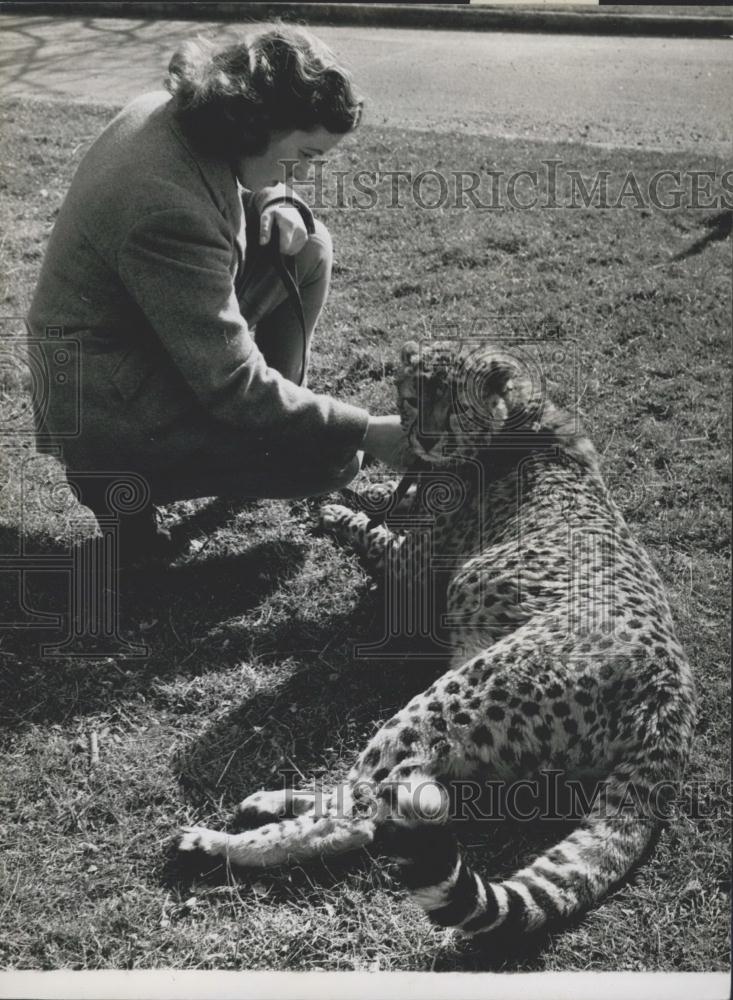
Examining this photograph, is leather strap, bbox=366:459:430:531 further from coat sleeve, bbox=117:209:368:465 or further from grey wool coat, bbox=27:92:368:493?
coat sleeve, bbox=117:209:368:465

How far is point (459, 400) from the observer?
11.8ft

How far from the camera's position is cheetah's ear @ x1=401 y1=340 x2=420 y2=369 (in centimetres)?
362

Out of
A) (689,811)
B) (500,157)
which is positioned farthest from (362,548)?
(500,157)

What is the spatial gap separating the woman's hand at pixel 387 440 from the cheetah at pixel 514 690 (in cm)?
4

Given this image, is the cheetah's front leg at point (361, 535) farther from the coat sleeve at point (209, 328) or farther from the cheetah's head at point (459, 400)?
the coat sleeve at point (209, 328)

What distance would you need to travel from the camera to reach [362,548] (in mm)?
3990

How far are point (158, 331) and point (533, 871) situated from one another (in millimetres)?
1993

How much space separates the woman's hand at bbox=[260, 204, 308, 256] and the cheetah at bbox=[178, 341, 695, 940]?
27.2 inches

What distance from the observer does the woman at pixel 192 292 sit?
10.5 ft

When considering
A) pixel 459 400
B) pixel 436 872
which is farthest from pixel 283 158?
pixel 436 872

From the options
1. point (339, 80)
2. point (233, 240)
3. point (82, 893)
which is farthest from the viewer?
point (233, 240)

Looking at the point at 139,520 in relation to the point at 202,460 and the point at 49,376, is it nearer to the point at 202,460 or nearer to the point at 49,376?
the point at 202,460

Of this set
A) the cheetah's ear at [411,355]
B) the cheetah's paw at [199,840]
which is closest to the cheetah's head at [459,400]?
the cheetah's ear at [411,355]

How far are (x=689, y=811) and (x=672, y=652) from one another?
1.49 ft
